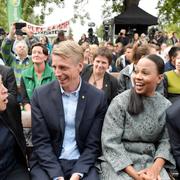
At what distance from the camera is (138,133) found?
11.4ft

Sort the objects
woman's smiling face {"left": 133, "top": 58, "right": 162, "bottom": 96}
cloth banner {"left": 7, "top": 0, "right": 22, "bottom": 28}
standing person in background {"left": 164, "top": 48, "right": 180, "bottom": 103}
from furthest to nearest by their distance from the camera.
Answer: cloth banner {"left": 7, "top": 0, "right": 22, "bottom": 28}, standing person in background {"left": 164, "top": 48, "right": 180, "bottom": 103}, woman's smiling face {"left": 133, "top": 58, "right": 162, "bottom": 96}

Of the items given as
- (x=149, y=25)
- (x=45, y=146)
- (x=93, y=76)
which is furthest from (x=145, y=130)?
(x=149, y=25)

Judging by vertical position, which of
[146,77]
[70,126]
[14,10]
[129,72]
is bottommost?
[70,126]

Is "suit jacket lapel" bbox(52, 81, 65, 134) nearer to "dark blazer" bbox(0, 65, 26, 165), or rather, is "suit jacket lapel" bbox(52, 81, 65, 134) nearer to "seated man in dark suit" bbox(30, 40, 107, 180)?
"seated man in dark suit" bbox(30, 40, 107, 180)

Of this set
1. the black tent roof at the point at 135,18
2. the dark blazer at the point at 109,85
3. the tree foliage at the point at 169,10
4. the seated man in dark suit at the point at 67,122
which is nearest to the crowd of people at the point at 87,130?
the seated man in dark suit at the point at 67,122

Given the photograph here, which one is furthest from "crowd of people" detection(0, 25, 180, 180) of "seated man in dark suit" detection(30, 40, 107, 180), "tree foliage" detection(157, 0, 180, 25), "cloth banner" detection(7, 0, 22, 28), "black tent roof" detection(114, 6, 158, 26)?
"tree foliage" detection(157, 0, 180, 25)

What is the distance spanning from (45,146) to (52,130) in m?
0.15

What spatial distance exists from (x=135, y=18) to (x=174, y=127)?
51.8 feet

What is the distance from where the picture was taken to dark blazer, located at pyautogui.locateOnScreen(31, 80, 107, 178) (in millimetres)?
3424

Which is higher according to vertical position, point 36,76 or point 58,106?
point 58,106

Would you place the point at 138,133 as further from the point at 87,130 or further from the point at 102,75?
the point at 102,75

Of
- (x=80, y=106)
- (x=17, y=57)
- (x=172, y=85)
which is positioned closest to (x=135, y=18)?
(x=17, y=57)

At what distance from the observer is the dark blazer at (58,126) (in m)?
3.42

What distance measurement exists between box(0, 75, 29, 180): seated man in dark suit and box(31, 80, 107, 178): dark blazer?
12 centimetres
